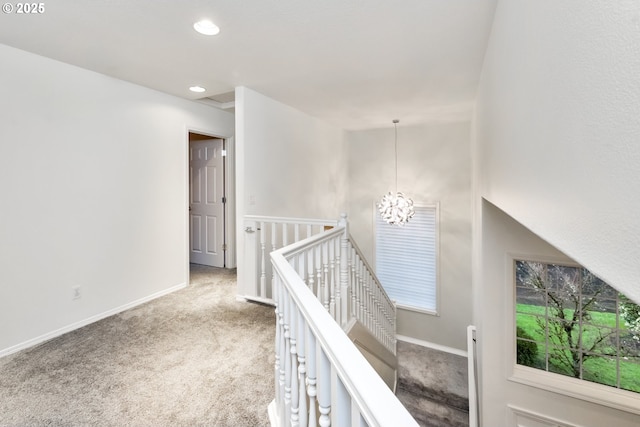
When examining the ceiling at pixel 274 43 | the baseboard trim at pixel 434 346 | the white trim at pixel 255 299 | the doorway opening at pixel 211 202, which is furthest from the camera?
the baseboard trim at pixel 434 346

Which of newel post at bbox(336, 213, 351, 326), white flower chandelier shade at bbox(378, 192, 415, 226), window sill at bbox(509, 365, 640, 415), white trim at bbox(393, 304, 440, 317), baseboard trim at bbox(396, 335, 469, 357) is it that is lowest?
baseboard trim at bbox(396, 335, 469, 357)

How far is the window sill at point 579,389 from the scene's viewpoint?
2.31m

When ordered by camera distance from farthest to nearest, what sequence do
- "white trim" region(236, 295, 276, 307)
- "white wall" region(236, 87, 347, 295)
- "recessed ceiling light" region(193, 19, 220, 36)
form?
"white wall" region(236, 87, 347, 295), "white trim" region(236, 295, 276, 307), "recessed ceiling light" region(193, 19, 220, 36)

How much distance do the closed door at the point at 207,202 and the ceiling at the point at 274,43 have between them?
1241mm

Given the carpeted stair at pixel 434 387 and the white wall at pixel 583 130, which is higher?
the white wall at pixel 583 130

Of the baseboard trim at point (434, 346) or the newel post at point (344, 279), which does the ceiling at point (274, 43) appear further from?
the baseboard trim at point (434, 346)

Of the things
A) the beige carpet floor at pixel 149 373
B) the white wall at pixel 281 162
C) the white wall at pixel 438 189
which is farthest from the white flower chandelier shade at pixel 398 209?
the beige carpet floor at pixel 149 373

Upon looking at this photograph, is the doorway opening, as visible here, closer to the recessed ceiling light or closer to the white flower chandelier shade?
the recessed ceiling light

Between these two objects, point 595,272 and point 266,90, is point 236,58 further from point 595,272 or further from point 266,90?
point 595,272

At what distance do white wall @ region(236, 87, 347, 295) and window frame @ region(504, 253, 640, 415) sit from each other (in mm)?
2528

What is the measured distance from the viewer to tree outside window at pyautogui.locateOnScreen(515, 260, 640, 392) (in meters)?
2.41

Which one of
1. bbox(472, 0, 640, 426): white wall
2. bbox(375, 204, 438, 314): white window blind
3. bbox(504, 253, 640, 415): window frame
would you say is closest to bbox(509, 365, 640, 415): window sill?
bbox(504, 253, 640, 415): window frame

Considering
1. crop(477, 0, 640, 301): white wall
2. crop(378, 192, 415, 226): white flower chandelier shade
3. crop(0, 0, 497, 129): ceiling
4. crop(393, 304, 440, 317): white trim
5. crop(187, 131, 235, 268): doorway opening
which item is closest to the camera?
crop(477, 0, 640, 301): white wall

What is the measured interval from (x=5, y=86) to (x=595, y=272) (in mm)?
3503
